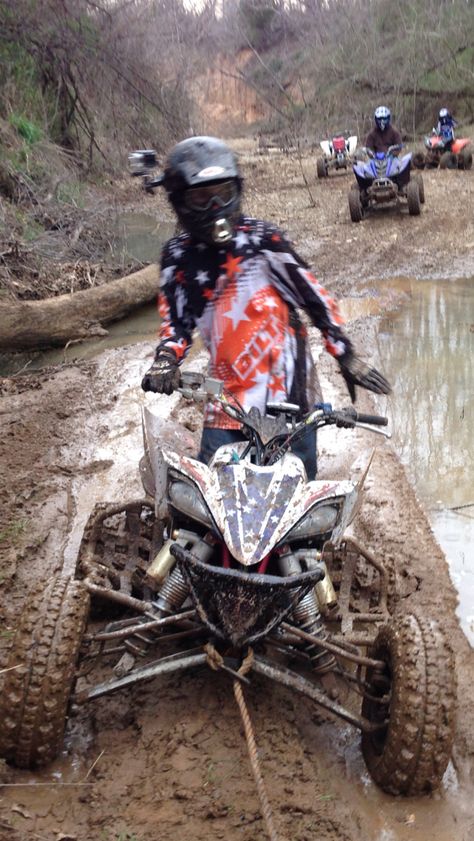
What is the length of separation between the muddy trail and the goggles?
119cm

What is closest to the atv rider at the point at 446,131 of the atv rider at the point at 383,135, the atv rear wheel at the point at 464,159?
the atv rear wheel at the point at 464,159

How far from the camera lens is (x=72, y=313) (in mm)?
8250

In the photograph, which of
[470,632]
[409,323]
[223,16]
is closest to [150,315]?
[409,323]

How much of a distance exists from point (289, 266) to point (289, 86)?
36.2m

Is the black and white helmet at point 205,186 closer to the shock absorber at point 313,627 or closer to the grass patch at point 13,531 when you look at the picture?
the shock absorber at point 313,627

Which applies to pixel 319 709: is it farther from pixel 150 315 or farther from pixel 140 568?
pixel 150 315

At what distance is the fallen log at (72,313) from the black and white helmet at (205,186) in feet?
14.9

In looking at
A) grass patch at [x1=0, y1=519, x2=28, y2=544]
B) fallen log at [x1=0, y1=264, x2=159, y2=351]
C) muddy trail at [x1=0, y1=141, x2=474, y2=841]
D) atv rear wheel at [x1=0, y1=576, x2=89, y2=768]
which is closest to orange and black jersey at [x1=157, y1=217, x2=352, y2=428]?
muddy trail at [x1=0, y1=141, x2=474, y2=841]

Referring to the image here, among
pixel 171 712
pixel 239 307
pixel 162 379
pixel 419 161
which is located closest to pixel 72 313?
pixel 239 307

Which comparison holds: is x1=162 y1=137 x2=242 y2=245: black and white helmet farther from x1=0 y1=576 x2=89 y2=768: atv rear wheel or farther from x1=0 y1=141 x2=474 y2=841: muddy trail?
x1=0 y1=576 x2=89 y2=768: atv rear wheel

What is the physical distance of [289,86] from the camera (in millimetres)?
36438

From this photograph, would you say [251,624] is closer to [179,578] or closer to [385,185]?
[179,578]

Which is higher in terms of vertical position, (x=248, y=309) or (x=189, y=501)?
(x=248, y=309)

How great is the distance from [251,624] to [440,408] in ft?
12.4
